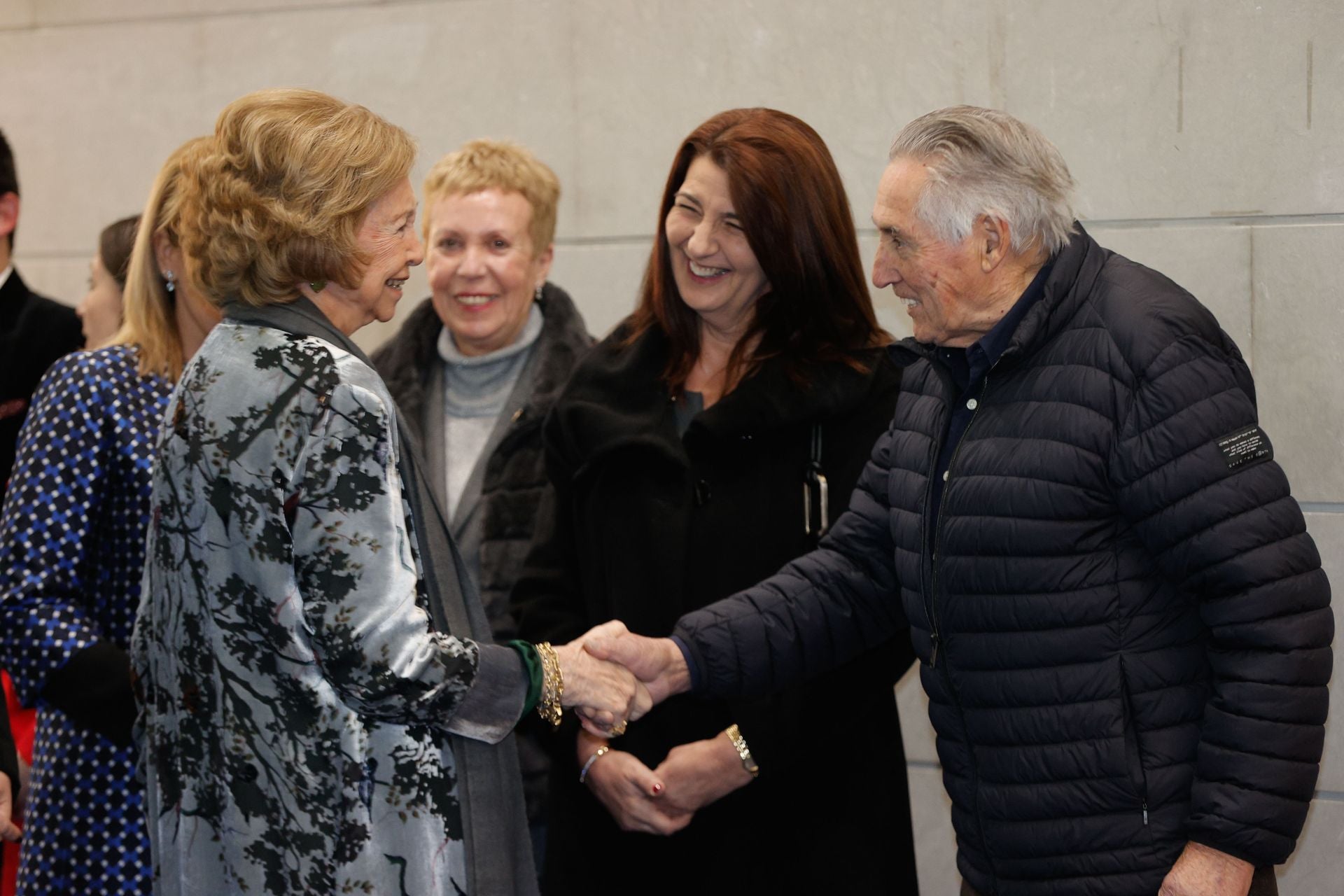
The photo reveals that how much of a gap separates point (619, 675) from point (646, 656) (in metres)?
0.08

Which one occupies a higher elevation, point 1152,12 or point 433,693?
point 1152,12

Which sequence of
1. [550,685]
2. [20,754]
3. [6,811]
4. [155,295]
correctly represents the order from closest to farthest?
[550,685], [6,811], [155,295], [20,754]

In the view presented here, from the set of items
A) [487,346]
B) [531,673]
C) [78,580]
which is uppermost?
[487,346]

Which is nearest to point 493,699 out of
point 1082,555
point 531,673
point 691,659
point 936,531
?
point 531,673

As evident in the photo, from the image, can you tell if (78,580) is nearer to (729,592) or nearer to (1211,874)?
(729,592)

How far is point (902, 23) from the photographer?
131 inches

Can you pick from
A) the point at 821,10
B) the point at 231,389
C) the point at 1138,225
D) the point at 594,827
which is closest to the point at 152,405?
the point at 231,389

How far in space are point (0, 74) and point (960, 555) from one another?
3.60m

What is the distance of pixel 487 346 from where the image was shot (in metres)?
3.18

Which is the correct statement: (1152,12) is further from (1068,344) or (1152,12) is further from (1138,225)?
(1068,344)

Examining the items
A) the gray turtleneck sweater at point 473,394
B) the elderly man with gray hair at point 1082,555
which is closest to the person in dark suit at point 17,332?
the gray turtleneck sweater at point 473,394

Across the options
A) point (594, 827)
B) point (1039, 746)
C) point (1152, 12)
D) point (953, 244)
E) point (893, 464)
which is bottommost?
point (594, 827)

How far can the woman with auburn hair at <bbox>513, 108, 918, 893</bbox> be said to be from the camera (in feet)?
8.07

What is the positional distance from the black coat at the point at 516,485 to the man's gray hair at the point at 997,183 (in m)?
1.07
